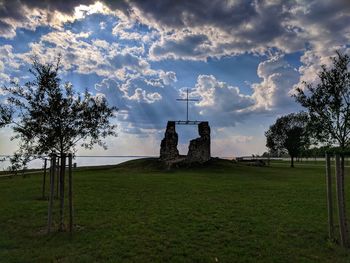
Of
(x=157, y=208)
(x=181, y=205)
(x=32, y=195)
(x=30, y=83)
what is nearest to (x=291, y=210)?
(x=181, y=205)

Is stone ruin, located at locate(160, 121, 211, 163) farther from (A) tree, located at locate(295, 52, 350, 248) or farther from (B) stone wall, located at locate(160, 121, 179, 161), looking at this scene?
(A) tree, located at locate(295, 52, 350, 248)

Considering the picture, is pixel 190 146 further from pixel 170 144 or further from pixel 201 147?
pixel 170 144

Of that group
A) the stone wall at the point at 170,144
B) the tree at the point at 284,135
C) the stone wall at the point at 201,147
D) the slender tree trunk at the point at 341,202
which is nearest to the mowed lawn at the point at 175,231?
the slender tree trunk at the point at 341,202

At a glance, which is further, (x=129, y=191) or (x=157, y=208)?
(x=129, y=191)

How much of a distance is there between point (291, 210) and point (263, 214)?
1.83 m

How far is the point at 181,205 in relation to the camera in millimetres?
16188

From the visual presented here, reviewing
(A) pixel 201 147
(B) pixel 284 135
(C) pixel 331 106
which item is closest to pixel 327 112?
(C) pixel 331 106

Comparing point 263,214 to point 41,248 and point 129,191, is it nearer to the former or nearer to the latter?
point 41,248

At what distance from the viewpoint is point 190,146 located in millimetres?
46125

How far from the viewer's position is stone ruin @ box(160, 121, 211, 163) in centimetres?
4584

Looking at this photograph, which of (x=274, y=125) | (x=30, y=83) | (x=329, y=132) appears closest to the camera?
(x=329, y=132)

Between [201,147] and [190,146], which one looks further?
[190,146]

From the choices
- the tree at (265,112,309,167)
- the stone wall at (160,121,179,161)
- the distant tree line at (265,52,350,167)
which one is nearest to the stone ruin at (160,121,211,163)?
the stone wall at (160,121,179,161)

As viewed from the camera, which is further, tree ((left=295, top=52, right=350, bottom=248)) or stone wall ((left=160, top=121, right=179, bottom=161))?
stone wall ((left=160, top=121, right=179, bottom=161))
